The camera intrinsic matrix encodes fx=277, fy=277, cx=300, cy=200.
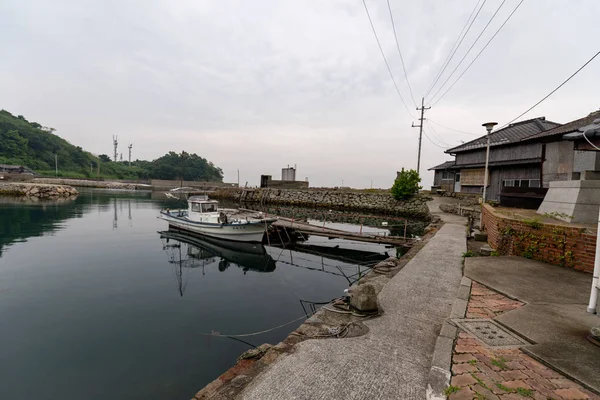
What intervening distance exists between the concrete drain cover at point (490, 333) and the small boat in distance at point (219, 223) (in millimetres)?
14436

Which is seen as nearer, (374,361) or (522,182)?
(374,361)

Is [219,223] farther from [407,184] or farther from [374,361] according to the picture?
[407,184]

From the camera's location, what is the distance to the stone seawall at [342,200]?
1425 inches

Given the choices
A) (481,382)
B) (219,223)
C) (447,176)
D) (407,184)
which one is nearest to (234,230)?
(219,223)

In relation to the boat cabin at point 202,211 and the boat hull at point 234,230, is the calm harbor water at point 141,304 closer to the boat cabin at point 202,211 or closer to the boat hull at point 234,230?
the boat hull at point 234,230

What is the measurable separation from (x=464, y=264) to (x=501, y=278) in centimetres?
168

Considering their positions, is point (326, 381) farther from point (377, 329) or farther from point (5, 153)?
point (5, 153)

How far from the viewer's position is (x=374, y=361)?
3951 mm

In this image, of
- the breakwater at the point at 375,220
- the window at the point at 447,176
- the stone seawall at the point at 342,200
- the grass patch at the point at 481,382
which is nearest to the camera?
the grass patch at the point at 481,382

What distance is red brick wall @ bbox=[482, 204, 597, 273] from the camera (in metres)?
7.24

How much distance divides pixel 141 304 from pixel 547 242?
13.3 m

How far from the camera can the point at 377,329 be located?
16.1 feet

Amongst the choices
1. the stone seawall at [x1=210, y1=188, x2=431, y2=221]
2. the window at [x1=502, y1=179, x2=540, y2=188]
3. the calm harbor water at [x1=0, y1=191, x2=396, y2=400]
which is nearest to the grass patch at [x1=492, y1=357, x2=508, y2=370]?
the calm harbor water at [x1=0, y1=191, x2=396, y2=400]

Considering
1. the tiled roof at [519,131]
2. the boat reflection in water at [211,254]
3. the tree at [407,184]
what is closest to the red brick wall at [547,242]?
the boat reflection in water at [211,254]
